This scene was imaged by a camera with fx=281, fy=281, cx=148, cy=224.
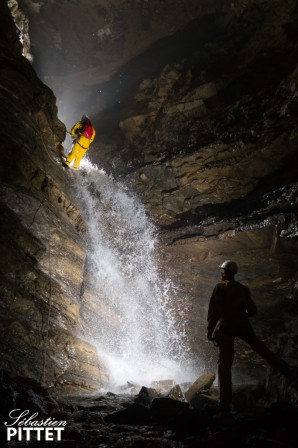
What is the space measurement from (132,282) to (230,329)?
24.1ft

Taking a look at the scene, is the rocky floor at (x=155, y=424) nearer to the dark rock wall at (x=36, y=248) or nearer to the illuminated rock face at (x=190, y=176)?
the dark rock wall at (x=36, y=248)

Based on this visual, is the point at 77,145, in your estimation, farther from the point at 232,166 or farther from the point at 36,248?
the point at 232,166

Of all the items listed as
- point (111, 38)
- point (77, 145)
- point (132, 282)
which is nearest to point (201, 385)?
point (132, 282)

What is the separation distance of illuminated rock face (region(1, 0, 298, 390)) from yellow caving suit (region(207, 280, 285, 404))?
3.26 feet

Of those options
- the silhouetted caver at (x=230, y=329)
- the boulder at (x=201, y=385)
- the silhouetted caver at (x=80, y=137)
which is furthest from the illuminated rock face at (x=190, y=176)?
the boulder at (x=201, y=385)

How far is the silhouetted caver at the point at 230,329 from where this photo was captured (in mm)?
3963

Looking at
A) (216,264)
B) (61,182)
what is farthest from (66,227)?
(216,264)

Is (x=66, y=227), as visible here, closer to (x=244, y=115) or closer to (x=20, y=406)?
(x=20, y=406)

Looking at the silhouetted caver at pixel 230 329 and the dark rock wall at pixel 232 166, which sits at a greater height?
the dark rock wall at pixel 232 166

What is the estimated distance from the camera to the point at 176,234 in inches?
417

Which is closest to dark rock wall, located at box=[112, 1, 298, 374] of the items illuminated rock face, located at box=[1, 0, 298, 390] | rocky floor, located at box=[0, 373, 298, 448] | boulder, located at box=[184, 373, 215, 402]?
illuminated rock face, located at box=[1, 0, 298, 390]

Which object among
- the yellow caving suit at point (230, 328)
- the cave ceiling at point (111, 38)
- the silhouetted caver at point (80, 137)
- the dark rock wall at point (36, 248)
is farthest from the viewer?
the cave ceiling at point (111, 38)

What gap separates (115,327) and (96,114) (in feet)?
49.2

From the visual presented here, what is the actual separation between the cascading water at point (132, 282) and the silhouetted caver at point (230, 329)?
553 cm
